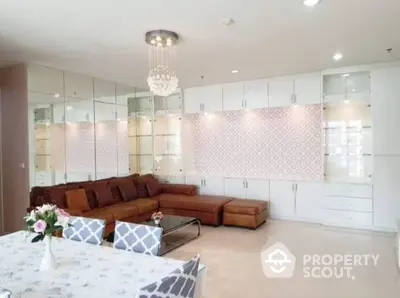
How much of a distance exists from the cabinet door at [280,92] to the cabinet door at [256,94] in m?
0.12

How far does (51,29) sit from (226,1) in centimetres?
202

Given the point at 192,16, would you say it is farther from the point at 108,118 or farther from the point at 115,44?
the point at 108,118

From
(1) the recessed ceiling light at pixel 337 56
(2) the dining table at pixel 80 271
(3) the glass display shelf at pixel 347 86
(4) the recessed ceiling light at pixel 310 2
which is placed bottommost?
(2) the dining table at pixel 80 271

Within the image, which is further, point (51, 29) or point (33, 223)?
point (51, 29)

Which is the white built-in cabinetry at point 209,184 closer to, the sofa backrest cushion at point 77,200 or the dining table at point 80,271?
the sofa backrest cushion at point 77,200

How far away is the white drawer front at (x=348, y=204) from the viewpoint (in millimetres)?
5242

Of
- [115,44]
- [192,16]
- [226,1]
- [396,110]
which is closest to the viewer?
[226,1]

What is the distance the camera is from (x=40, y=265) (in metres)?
1.90

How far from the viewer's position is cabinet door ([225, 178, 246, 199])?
6443 mm

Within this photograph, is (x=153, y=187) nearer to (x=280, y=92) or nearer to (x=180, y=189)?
(x=180, y=189)

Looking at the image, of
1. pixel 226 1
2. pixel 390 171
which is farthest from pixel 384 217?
pixel 226 1

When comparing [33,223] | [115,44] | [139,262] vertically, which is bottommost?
[139,262]

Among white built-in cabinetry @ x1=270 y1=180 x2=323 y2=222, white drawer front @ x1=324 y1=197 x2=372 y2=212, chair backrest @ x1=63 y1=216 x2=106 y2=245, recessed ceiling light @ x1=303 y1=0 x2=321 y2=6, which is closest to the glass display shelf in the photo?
white built-in cabinetry @ x1=270 y1=180 x2=323 y2=222

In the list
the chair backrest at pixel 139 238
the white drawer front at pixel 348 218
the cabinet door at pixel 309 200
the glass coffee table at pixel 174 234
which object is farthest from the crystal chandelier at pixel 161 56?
the white drawer front at pixel 348 218
